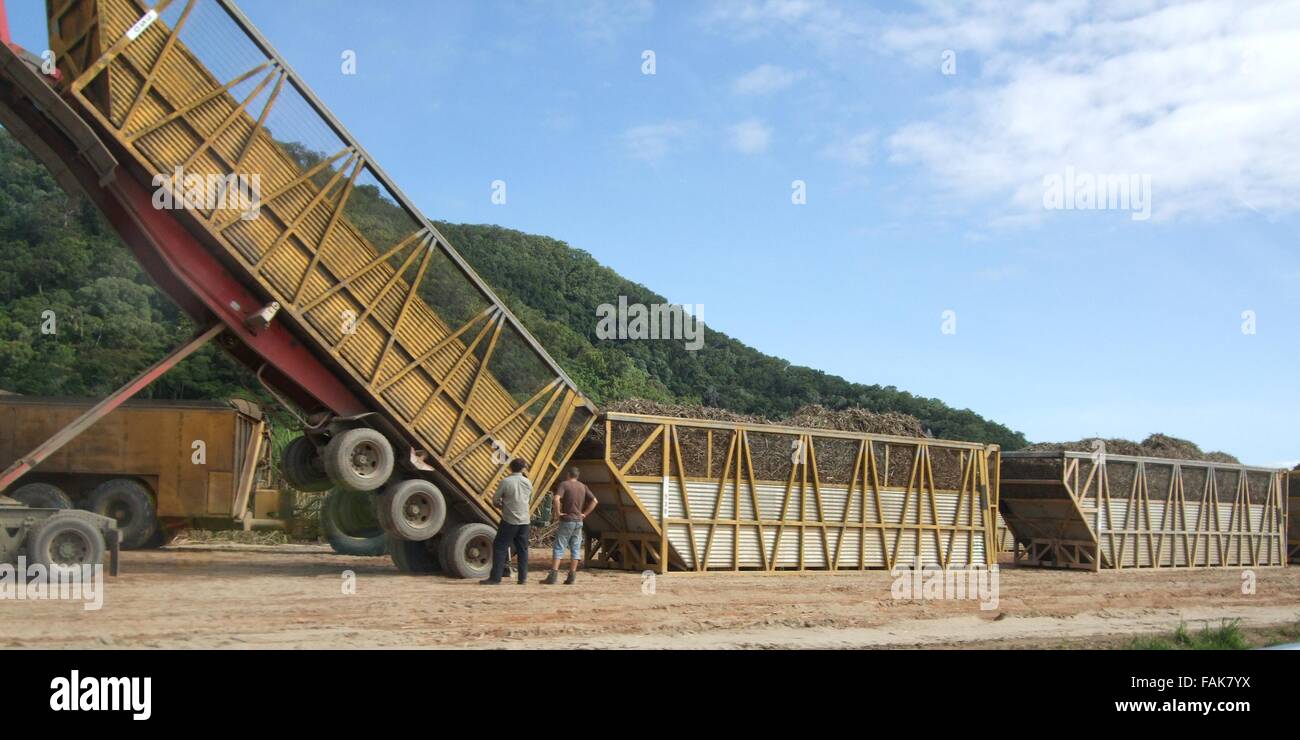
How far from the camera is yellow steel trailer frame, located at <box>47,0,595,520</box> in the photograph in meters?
12.2

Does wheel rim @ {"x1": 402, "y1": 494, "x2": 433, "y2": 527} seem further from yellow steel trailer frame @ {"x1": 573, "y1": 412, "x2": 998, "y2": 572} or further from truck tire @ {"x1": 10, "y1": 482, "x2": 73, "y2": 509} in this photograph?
truck tire @ {"x1": 10, "y1": 482, "x2": 73, "y2": 509}

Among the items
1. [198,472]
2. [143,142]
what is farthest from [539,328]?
[143,142]

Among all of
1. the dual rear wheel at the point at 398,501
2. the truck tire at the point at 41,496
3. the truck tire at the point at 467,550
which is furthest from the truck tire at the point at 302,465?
the truck tire at the point at 41,496

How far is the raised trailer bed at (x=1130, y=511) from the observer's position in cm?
2252

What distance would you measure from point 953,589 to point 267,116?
11.8 m

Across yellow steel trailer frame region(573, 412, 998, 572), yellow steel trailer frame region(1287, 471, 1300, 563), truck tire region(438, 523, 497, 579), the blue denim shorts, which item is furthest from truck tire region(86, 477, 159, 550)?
yellow steel trailer frame region(1287, 471, 1300, 563)

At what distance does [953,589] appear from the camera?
653 inches

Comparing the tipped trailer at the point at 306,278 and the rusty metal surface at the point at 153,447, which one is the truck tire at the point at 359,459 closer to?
the tipped trailer at the point at 306,278

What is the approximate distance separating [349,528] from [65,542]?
26.7 ft

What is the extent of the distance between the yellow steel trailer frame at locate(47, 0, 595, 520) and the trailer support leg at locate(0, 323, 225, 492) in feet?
3.52

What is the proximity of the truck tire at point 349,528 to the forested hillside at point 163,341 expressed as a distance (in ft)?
24.6

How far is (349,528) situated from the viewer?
66.7 feet

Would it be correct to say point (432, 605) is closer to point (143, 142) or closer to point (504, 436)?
point (504, 436)

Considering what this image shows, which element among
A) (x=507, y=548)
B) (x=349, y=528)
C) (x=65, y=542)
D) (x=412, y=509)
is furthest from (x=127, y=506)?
(x=507, y=548)
